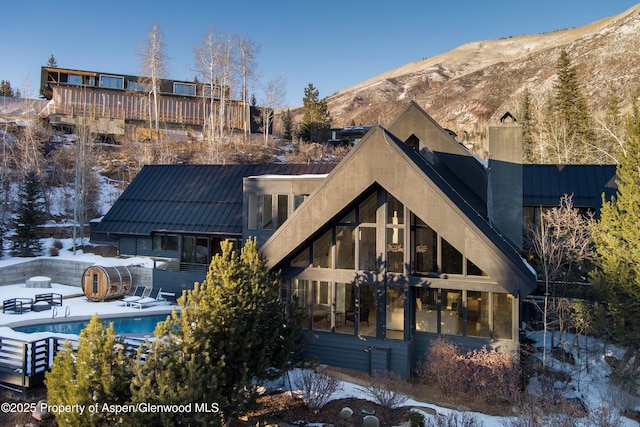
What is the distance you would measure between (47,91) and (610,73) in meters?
78.3

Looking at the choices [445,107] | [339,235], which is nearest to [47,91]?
[339,235]

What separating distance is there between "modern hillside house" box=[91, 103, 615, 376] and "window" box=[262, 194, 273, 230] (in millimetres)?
325

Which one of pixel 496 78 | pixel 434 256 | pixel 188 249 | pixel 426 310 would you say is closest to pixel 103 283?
pixel 188 249

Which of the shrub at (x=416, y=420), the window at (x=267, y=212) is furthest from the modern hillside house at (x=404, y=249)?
the shrub at (x=416, y=420)

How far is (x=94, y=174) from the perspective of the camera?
120ft

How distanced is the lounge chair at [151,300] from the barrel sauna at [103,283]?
150cm

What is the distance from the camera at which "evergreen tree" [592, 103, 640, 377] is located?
11.3 m

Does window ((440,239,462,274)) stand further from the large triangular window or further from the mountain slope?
the mountain slope

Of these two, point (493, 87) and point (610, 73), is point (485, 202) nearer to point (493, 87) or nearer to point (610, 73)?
point (610, 73)

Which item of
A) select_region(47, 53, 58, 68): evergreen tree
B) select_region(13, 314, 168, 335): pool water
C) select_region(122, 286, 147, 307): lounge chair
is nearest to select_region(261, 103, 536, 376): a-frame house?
select_region(13, 314, 168, 335): pool water

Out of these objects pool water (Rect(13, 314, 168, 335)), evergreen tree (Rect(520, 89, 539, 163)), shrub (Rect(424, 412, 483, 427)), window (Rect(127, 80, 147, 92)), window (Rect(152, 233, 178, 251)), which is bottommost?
shrub (Rect(424, 412, 483, 427))

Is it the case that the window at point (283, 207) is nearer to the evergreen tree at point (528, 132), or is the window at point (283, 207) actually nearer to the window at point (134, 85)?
the evergreen tree at point (528, 132)

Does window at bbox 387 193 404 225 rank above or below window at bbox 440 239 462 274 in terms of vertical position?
above

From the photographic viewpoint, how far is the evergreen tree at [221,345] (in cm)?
773
